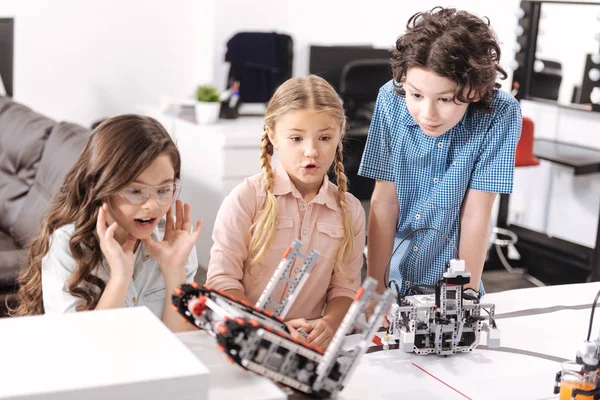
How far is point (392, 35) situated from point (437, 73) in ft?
16.0

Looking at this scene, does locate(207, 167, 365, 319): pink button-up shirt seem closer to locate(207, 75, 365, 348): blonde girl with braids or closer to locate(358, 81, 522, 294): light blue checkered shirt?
locate(207, 75, 365, 348): blonde girl with braids

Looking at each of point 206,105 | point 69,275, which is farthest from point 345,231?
point 206,105

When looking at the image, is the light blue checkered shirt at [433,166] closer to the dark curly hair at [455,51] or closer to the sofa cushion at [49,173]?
the dark curly hair at [455,51]

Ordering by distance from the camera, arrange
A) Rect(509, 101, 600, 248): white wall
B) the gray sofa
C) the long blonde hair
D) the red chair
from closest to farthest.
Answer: the long blonde hair
the gray sofa
the red chair
Rect(509, 101, 600, 248): white wall

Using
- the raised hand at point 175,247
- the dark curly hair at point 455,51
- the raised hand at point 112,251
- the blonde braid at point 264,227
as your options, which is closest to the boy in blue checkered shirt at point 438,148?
→ the dark curly hair at point 455,51

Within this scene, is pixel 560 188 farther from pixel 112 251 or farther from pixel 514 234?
pixel 112 251

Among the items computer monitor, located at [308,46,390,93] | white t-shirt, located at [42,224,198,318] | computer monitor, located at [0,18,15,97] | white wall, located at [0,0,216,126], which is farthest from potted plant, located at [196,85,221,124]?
white t-shirt, located at [42,224,198,318]

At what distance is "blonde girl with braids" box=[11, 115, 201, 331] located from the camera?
1558mm

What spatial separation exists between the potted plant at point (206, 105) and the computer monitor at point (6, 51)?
1.15m

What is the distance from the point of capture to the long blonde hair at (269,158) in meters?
1.73

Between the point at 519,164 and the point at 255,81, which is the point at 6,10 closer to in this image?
the point at 255,81

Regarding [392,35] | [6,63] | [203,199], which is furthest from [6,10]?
[392,35]

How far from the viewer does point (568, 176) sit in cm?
472

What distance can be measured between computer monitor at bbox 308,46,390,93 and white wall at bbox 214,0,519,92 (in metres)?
0.75
